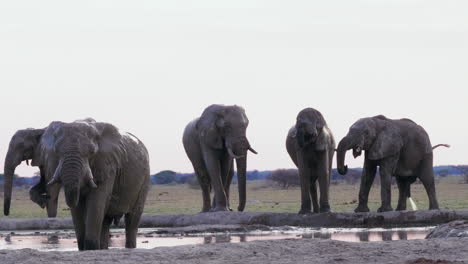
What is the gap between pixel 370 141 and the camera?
76.9ft

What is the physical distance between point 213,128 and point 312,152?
2183mm

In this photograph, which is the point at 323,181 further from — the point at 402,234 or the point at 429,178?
the point at 402,234

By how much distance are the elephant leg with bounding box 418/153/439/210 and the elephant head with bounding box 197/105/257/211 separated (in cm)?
348

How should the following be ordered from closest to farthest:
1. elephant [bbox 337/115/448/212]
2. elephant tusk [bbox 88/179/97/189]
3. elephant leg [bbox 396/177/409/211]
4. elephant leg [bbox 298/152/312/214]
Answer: elephant tusk [bbox 88/179/97/189] < elephant leg [bbox 298/152/312/214] < elephant [bbox 337/115/448/212] < elephant leg [bbox 396/177/409/211]

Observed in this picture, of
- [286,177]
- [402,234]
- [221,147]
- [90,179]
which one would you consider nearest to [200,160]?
[221,147]

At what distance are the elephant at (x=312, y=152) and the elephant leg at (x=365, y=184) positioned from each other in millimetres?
719

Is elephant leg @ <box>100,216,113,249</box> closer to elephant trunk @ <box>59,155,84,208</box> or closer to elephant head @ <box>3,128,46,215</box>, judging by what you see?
elephant trunk @ <box>59,155,84,208</box>

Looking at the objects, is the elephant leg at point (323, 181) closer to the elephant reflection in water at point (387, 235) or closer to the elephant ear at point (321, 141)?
the elephant ear at point (321, 141)

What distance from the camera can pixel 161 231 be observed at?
66.9ft

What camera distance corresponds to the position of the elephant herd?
1330 centimetres

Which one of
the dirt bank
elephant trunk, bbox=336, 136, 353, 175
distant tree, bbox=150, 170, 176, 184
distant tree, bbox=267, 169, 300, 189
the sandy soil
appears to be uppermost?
distant tree, bbox=150, 170, 176, 184

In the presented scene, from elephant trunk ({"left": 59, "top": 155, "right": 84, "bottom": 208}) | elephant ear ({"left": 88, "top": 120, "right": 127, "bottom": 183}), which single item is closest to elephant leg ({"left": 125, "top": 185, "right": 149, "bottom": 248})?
elephant ear ({"left": 88, "top": 120, "right": 127, "bottom": 183})

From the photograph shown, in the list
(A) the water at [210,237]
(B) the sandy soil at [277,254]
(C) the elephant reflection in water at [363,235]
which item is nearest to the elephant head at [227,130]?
(A) the water at [210,237]

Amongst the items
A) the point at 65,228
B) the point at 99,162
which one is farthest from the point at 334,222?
the point at 99,162
